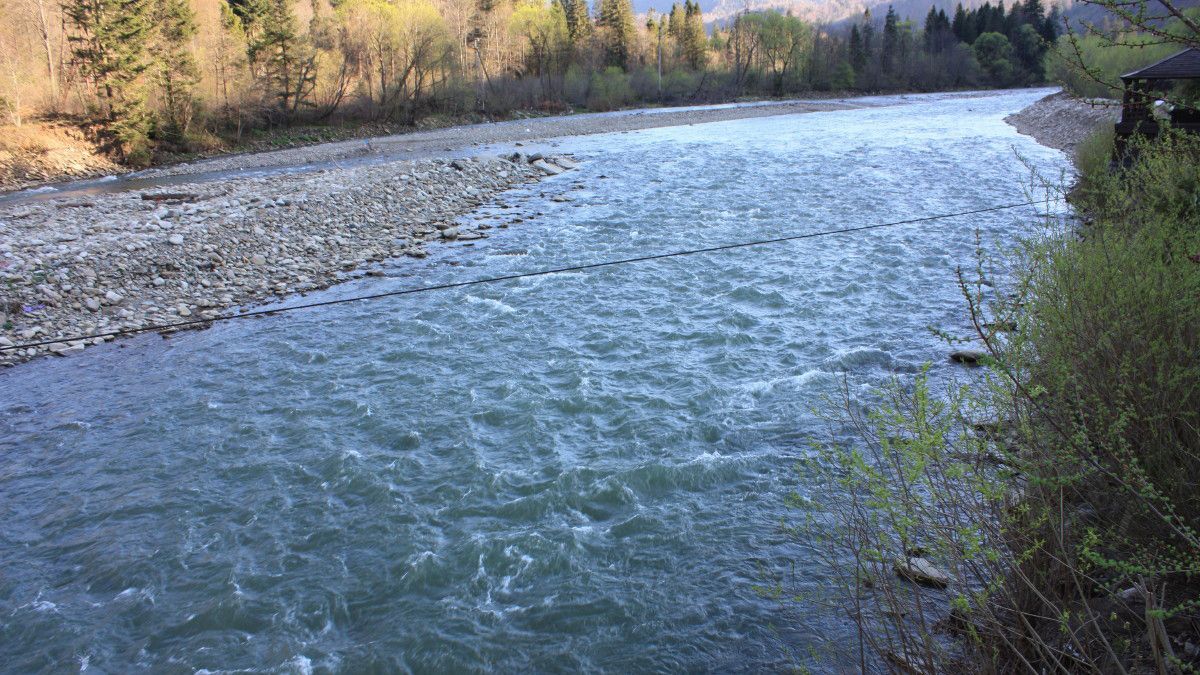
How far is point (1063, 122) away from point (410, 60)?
40.3m

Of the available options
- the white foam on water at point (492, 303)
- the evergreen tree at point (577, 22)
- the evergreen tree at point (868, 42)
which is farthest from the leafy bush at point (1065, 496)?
the evergreen tree at point (868, 42)

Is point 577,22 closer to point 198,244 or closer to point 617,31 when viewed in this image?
point 617,31

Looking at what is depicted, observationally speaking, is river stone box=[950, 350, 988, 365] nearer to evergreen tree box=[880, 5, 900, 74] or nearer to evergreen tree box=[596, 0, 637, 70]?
evergreen tree box=[596, 0, 637, 70]

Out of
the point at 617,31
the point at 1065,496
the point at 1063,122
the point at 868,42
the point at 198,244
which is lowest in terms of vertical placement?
the point at 1065,496

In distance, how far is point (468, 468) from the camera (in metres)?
7.45

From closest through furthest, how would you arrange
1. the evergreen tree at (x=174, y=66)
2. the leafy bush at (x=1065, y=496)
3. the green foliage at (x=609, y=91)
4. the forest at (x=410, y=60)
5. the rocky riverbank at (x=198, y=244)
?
the leafy bush at (x=1065, y=496) → the rocky riverbank at (x=198, y=244) → the forest at (x=410, y=60) → the evergreen tree at (x=174, y=66) → the green foliage at (x=609, y=91)

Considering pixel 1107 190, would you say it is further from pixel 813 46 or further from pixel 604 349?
pixel 813 46

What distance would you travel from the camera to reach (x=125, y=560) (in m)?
6.30

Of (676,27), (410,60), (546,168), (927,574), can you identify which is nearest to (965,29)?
(676,27)

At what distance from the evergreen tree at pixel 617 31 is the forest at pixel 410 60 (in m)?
0.17

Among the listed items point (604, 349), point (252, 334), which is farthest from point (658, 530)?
point (252, 334)

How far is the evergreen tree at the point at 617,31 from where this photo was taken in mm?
77750

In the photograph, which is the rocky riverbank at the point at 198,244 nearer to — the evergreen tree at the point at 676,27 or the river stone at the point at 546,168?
the river stone at the point at 546,168

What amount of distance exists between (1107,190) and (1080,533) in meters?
5.71
